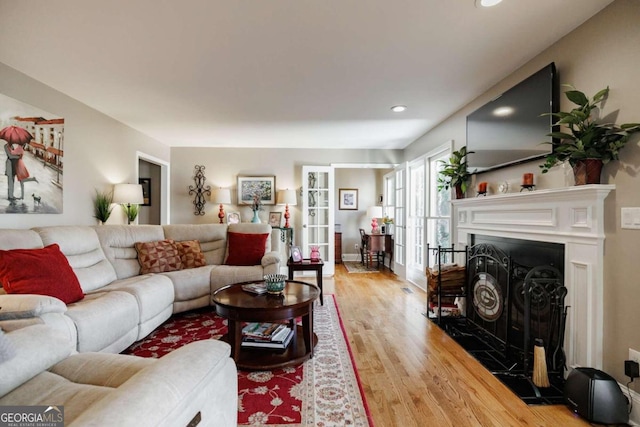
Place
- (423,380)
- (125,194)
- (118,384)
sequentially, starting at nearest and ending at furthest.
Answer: (118,384) → (423,380) → (125,194)

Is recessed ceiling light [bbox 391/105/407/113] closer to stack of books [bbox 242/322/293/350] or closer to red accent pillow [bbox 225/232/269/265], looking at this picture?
red accent pillow [bbox 225/232/269/265]

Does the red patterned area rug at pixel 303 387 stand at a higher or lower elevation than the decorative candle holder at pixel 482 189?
lower

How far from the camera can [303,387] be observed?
198 centimetres

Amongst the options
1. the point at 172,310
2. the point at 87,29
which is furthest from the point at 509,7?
the point at 172,310

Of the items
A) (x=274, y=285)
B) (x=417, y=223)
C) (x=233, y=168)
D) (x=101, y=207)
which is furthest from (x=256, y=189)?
(x=274, y=285)

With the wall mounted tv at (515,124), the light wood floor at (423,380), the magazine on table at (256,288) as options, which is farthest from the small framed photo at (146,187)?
the wall mounted tv at (515,124)

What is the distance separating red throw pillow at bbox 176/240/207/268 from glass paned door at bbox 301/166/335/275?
222cm

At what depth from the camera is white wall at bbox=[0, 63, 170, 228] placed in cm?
271

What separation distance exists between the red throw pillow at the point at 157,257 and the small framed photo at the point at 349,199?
478 centimetres

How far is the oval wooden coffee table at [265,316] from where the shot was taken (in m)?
2.13

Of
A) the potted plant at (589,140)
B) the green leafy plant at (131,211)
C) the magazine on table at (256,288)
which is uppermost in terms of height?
the potted plant at (589,140)

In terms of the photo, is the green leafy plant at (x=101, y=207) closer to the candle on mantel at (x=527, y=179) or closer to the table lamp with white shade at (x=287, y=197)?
the table lamp with white shade at (x=287, y=197)

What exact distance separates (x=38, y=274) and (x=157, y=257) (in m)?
1.26

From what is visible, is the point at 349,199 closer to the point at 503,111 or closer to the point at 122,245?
the point at 503,111
